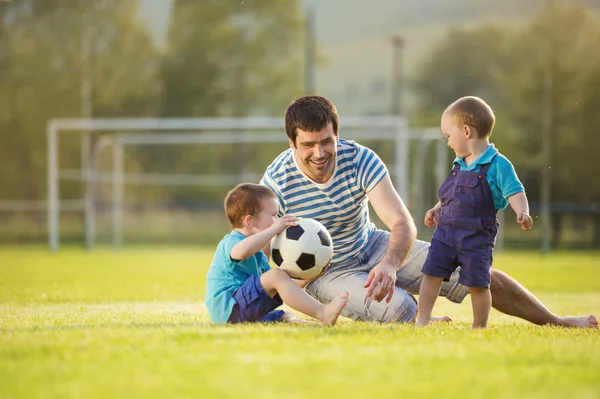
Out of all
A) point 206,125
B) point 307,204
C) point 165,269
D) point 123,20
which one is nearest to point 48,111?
point 123,20

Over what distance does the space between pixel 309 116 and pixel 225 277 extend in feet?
2.90

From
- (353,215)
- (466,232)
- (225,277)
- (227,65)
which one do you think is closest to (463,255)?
(466,232)

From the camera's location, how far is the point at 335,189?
15.8 feet

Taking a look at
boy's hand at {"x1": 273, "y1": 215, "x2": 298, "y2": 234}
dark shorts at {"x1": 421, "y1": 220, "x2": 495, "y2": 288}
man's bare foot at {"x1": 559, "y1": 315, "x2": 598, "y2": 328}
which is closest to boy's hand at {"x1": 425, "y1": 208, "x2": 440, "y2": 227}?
dark shorts at {"x1": 421, "y1": 220, "x2": 495, "y2": 288}

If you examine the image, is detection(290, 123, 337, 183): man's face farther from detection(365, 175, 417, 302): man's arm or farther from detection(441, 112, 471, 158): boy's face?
detection(441, 112, 471, 158): boy's face

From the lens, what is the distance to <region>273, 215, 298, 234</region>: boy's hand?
165 inches

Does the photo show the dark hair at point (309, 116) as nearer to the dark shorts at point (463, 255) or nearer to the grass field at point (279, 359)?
the dark shorts at point (463, 255)

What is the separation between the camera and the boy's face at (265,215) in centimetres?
438

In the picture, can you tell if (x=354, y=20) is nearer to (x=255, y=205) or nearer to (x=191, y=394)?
(x=255, y=205)

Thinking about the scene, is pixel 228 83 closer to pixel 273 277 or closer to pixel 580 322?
pixel 580 322

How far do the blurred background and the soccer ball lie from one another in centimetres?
1368

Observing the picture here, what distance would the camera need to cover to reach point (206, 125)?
1728 cm

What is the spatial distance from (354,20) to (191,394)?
1863 centimetres

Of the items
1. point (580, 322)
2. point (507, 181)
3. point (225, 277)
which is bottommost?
point (580, 322)
